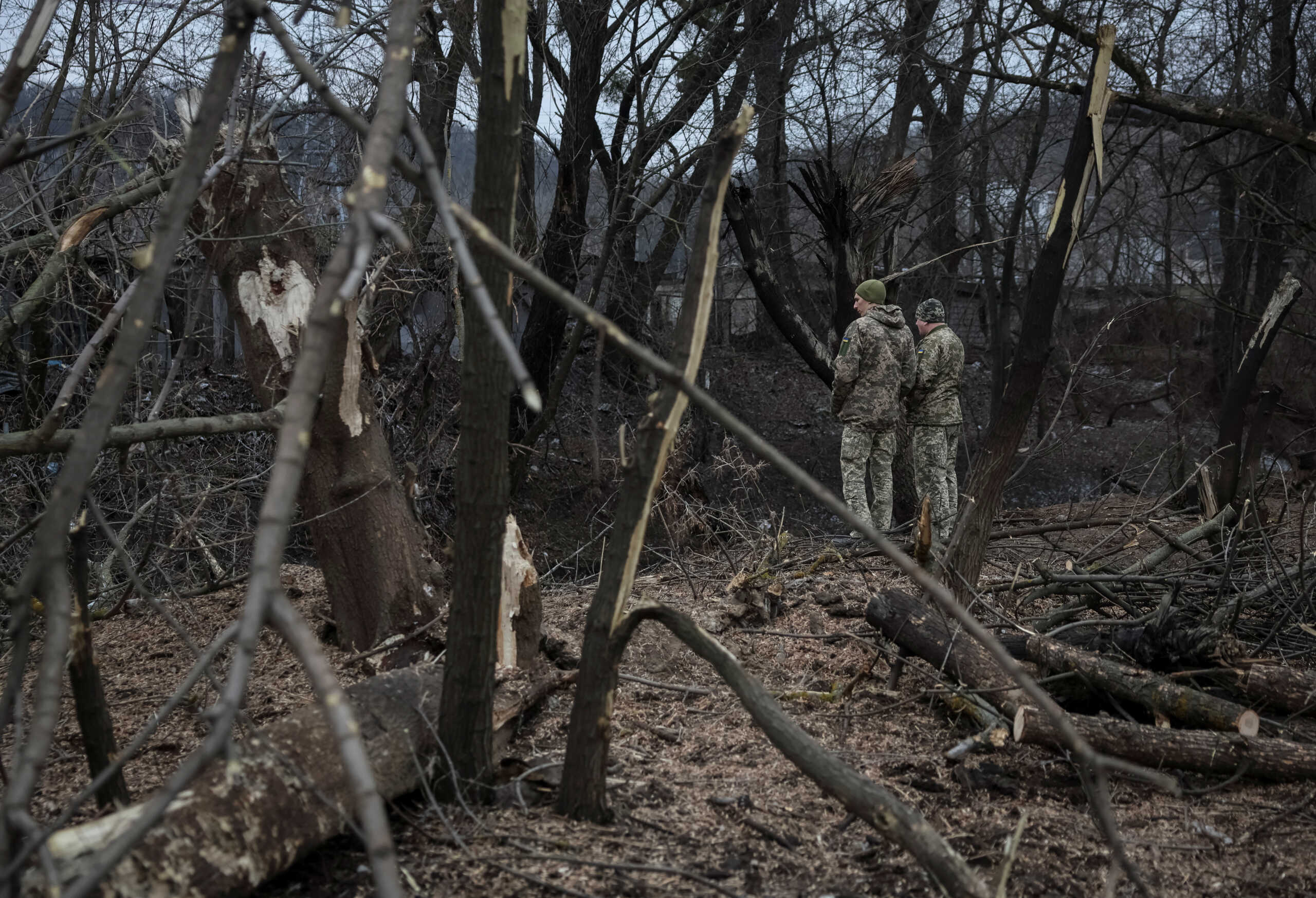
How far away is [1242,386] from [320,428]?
266 inches

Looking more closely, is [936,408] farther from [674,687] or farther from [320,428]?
[320,428]

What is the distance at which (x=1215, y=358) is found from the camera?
1291 cm

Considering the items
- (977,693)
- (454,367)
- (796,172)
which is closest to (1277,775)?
(977,693)

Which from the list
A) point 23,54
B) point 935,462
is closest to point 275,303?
point 23,54

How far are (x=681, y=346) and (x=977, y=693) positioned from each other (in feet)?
6.11

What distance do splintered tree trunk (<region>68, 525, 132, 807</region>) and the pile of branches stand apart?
97.4 inches

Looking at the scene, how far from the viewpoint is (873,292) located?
22.7 ft

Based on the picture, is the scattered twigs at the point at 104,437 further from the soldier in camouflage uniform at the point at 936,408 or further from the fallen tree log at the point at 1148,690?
the soldier in camouflage uniform at the point at 936,408

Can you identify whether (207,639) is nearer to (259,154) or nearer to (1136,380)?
(259,154)

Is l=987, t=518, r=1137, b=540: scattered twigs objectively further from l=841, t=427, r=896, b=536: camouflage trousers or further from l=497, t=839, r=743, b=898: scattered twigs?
l=497, t=839, r=743, b=898: scattered twigs

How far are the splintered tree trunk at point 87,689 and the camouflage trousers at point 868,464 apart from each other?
548cm

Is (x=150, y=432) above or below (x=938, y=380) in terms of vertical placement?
below

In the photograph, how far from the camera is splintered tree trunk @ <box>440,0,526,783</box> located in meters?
2.14

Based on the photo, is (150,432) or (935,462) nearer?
(150,432)
